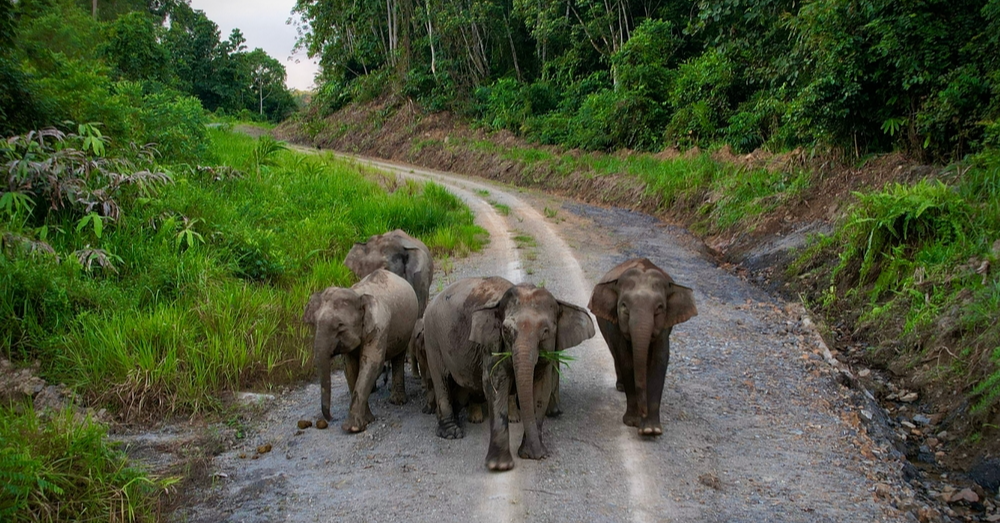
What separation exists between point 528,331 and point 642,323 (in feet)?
3.67

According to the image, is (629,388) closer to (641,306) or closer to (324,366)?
(641,306)

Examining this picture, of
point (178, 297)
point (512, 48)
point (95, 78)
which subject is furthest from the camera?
point (512, 48)

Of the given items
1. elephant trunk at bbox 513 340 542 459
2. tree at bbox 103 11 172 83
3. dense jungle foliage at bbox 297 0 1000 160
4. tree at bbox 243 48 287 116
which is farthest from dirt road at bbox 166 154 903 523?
tree at bbox 243 48 287 116

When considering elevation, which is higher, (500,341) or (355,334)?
(500,341)

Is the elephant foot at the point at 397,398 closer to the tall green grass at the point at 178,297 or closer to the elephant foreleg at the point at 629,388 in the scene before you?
the tall green grass at the point at 178,297

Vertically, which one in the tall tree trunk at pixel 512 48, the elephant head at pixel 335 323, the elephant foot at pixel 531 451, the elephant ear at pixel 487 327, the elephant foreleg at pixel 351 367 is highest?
the tall tree trunk at pixel 512 48

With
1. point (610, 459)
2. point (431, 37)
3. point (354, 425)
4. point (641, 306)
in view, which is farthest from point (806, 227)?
point (431, 37)

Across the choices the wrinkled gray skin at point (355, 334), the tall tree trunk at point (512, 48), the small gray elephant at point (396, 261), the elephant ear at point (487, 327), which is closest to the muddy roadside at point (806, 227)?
the elephant ear at point (487, 327)

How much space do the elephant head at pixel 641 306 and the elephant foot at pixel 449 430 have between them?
153cm

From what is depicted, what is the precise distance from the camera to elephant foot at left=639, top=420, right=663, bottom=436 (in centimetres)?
646

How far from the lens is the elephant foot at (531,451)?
609 centimetres

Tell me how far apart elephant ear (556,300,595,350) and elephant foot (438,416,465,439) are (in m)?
1.23

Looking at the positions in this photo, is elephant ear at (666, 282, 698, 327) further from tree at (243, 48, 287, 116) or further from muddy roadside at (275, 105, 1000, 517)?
tree at (243, 48, 287, 116)

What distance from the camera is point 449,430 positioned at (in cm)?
669
